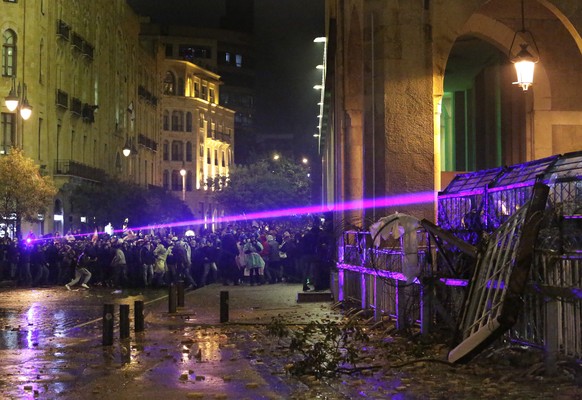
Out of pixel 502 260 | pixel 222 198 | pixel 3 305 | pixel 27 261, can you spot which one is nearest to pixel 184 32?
pixel 222 198

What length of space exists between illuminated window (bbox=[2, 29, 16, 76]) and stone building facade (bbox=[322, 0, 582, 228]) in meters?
18.5

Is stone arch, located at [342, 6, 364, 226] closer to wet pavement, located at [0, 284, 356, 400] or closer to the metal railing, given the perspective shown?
wet pavement, located at [0, 284, 356, 400]

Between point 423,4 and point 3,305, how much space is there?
12514mm

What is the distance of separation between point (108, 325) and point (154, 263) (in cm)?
1492

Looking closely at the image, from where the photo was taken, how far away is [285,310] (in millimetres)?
19391

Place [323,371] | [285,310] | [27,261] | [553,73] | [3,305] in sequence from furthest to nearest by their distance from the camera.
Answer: [27,261]
[553,73]
[3,305]
[285,310]
[323,371]

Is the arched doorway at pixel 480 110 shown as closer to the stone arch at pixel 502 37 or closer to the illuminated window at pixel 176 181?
the stone arch at pixel 502 37

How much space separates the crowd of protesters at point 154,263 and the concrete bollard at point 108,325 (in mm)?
13873

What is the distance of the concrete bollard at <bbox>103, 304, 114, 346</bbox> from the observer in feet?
45.7

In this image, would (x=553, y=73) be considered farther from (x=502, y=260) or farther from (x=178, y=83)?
(x=178, y=83)

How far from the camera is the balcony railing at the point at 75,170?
53.3 m

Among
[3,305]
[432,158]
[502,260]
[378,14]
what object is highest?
[378,14]

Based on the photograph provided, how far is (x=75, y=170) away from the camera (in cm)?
5441

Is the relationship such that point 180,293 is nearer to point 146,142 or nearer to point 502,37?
point 502,37
